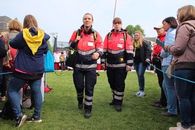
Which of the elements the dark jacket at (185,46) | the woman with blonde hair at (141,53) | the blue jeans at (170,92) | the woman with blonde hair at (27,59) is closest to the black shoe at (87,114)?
the woman with blonde hair at (27,59)

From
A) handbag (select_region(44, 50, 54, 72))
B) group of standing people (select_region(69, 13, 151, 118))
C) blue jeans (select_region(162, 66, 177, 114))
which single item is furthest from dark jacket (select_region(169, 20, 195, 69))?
handbag (select_region(44, 50, 54, 72))

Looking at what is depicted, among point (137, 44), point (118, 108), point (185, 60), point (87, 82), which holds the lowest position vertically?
point (118, 108)

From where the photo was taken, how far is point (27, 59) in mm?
5754

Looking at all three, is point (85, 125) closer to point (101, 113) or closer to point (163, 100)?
point (101, 113)

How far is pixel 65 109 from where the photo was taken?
23.8 ft

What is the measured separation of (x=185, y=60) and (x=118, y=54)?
2.43 meters

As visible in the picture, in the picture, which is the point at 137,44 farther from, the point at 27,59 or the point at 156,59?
the point at 27,59

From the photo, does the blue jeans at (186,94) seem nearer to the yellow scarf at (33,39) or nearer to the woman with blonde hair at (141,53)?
the yellow scarf at (33,39)

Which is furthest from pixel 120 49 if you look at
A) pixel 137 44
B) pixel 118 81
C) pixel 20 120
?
pixel 20 120

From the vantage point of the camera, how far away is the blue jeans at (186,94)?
4.98m

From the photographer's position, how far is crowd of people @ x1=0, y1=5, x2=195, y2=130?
16.4 feet

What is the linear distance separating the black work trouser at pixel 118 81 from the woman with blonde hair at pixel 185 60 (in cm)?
230

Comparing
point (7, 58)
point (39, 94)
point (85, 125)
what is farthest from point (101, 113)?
point (7, 58)

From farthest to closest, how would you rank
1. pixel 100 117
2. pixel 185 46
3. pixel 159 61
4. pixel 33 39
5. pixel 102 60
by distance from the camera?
1. pixel 159 61
2. pixel 102 60
3. pixel 100 117
4. pixel 33 39
5. pixel 185 46
